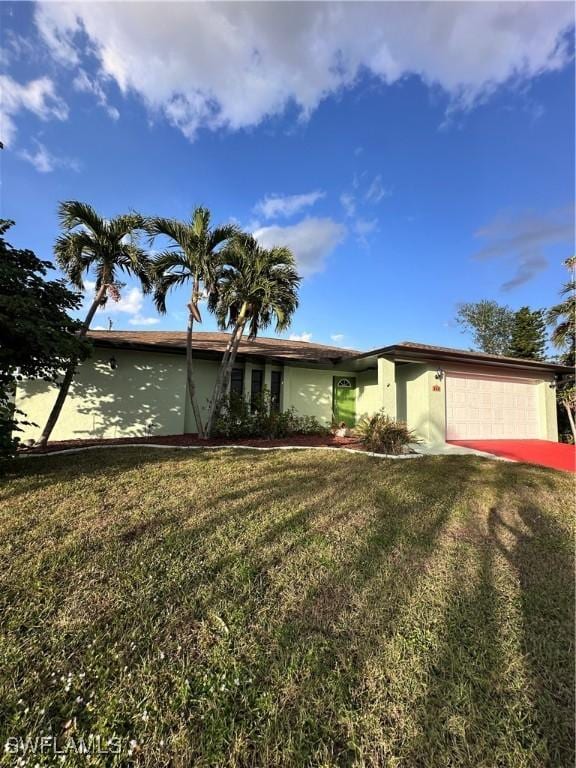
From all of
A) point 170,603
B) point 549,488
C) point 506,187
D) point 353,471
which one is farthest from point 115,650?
point 506,187

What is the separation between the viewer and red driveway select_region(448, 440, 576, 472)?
8.94 metres

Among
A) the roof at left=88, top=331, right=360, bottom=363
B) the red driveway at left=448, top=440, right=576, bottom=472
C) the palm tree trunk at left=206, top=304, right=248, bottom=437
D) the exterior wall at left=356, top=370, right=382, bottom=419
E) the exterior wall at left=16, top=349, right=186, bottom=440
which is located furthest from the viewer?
the exterior wall at left=356, top=370, right=382, bottom=419

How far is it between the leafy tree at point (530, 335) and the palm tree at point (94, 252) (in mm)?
25911

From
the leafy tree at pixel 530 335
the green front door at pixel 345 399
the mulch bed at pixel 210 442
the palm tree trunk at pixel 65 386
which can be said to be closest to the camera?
the palm tree trunk at pixel 65 386

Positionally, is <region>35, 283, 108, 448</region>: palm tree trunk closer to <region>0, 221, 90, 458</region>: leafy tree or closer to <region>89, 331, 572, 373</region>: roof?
<region>89, 331, 572, 373</region>: roof

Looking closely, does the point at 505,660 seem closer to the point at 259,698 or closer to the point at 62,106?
the point at 259,698

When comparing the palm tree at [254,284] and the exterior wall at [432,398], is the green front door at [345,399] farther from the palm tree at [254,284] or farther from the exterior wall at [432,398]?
the palm tree at [254,284]

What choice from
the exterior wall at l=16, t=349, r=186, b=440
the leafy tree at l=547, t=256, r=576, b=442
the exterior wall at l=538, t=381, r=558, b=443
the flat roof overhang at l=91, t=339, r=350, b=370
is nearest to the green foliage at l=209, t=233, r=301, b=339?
the flat roof overhang at l=91, t=339, r=350, b=370

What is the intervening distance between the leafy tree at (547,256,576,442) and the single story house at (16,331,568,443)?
2.66ft

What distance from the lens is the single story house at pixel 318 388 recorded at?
10555 millimetres

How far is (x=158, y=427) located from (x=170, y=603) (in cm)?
918

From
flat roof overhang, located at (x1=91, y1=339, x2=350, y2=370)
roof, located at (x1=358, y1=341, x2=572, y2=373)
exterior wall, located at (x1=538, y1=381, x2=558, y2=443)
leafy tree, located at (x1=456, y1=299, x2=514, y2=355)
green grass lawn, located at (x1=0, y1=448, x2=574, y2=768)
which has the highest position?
leafy tree, located at (x1=456, y1=299, x2=514, y2=355)

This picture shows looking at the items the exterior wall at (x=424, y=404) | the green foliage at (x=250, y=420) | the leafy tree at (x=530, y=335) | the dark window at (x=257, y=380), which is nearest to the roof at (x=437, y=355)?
the exterior wall at (x=424, y=404)

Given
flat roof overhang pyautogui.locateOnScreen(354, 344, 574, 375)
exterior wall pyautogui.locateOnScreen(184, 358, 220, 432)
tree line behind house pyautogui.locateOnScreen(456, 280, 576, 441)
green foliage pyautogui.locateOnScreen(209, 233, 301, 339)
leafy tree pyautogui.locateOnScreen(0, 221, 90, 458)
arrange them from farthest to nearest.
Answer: tree line behind house pyautogui.locateOnScreen(456, 280, 576, 441) → exterior wall pyautogui.locateOnScreen(184, 358, 220, 432) → flat roof overhang pyautogui.locateOnScreen(354, 344, 574, 375) → green foliage pyautogui.locateOnScreen(209, 233, 301, 339) → leafy tree pyautogui.locateOnScreen(0, 221, 90, 458)
